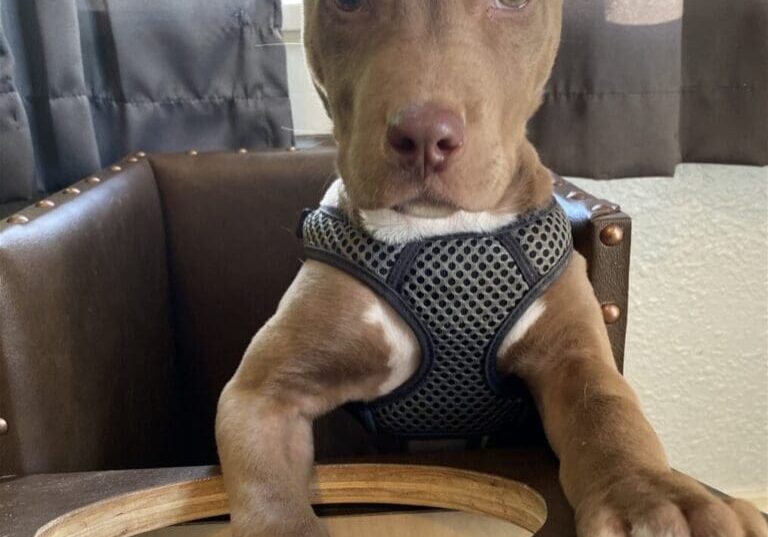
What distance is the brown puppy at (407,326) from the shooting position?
2.95ft

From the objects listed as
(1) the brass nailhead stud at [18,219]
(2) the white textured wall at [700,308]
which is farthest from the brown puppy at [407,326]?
(2) the white textured wall at [700,308]

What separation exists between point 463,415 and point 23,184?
0.98 metres

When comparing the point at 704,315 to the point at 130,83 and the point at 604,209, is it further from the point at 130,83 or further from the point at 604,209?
the point at 130,83

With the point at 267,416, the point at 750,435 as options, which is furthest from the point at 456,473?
the point at 750,435

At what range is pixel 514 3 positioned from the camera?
1.09 meters

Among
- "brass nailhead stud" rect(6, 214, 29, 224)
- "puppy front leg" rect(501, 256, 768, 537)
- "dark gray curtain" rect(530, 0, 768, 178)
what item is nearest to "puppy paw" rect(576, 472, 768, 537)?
"puppy front leg" rect(501, 256, 768, 537)

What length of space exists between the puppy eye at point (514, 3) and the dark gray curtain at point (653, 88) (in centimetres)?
61

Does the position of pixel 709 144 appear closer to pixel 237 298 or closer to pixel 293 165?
pixel 293 165

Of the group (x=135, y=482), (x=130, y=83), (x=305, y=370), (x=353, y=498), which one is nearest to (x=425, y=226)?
(x=305, y=370)

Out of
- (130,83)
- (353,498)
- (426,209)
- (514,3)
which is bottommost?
(353,498)

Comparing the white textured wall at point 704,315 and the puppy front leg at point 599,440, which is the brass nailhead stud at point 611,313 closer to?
the puppy front leg at point 599,440

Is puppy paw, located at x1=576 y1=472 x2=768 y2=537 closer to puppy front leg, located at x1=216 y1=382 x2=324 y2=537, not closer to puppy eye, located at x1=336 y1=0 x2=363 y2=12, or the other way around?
puppy front leg, located at x1=216 y1=382 x2=324 y2=537

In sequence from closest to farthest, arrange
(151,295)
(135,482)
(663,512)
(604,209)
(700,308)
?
1. (663,512)
2. (135,482)
3. (604,209)
4. (151,295)
5. (700,308)

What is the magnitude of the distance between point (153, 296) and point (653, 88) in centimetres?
106
